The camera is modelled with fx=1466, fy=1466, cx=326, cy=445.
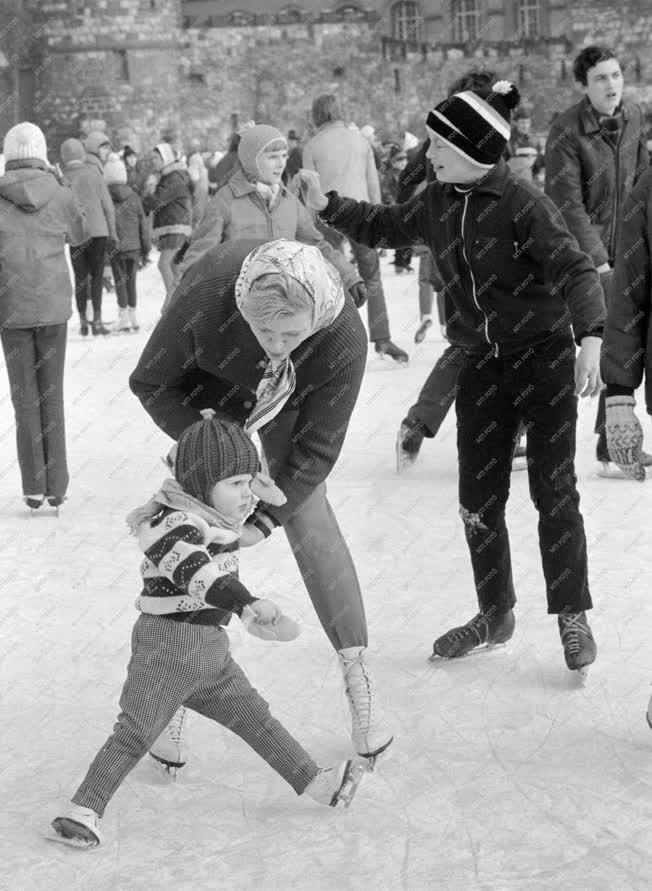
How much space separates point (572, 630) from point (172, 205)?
22.5 feet

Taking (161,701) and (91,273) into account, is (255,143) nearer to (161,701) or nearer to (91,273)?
(161,701)

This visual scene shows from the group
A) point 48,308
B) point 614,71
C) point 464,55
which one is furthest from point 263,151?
point 464,55

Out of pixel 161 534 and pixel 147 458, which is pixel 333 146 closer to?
pixel 147 458

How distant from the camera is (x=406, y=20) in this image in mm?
40812

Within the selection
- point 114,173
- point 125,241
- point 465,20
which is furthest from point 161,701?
point 465,20

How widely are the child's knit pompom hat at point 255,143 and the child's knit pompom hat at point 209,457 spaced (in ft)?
9.50

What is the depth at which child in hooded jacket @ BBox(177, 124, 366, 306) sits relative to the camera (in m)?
5.39

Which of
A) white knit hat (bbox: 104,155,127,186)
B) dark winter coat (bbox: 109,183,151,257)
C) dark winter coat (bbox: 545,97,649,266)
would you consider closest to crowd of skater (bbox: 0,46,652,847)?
dark winter coat (bbox: 545,97,649,266)

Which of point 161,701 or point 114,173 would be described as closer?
point 161,701

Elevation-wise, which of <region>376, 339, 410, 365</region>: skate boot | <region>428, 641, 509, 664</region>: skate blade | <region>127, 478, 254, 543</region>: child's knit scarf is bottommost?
<region>376, 339, 410, 365</region>: skate boot

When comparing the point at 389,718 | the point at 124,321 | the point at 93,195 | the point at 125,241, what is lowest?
the point at 124,321

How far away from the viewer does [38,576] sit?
14.5 ft

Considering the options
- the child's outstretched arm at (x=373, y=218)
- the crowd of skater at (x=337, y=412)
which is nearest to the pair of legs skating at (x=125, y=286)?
the crowd of skater at (x=337, y=412)

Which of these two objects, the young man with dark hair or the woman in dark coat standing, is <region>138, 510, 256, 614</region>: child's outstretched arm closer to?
the woman in dark coat standing
